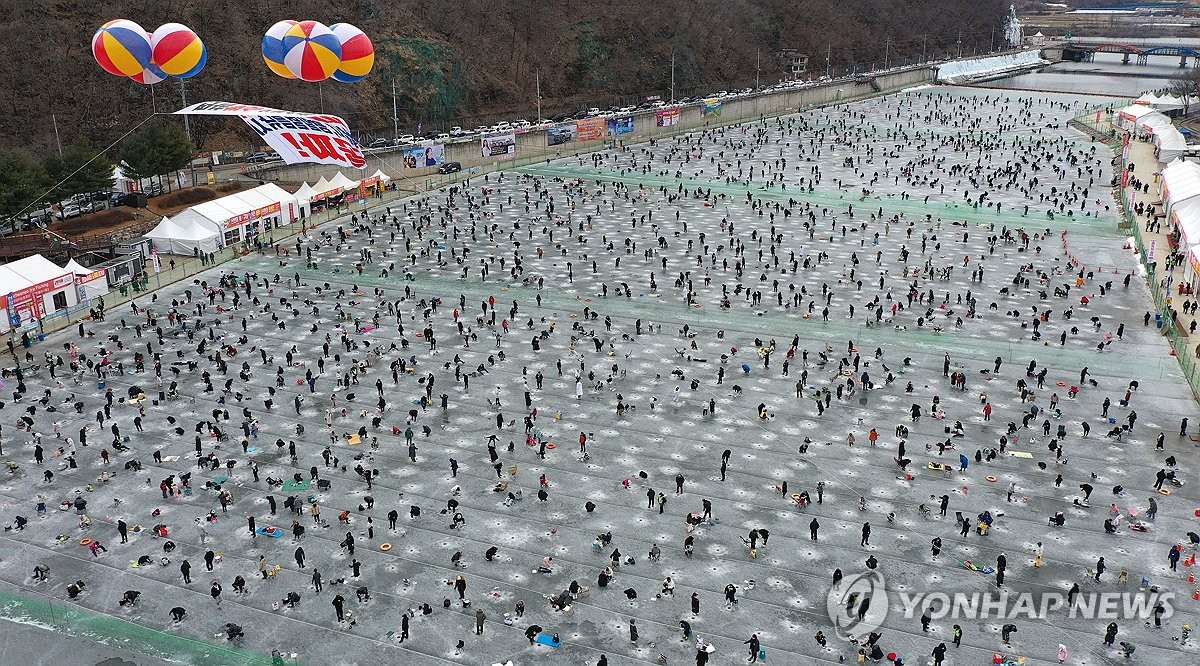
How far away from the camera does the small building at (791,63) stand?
461 feet

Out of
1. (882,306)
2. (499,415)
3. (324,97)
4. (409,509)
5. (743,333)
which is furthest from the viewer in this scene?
(324,97)

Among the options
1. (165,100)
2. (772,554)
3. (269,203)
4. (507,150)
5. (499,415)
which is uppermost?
(165,100)

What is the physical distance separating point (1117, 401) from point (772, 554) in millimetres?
14695

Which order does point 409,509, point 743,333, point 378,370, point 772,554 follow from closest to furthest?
point 772,554, point 409,509, point 378,370, point 743,333

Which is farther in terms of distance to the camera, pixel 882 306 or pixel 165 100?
pixel 165 100

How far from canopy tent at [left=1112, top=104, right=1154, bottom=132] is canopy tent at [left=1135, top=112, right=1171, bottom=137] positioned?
1226 millimetres

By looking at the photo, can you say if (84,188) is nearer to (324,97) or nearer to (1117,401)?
(324,97)

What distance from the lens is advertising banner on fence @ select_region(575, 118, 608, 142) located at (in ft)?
259

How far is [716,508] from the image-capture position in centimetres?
2395

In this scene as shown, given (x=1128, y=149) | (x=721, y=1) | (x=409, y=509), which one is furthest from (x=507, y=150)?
(x=721, y=1)

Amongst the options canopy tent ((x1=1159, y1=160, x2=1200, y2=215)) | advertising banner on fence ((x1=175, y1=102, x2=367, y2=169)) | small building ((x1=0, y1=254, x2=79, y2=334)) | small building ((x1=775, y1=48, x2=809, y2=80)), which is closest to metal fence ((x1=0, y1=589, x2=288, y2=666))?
advertising banner on fence ((x1=175, y1=102, x2=367, y2=169))

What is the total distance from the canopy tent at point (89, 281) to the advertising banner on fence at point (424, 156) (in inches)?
1176

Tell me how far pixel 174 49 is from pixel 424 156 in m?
21.3

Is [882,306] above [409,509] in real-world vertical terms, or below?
above
